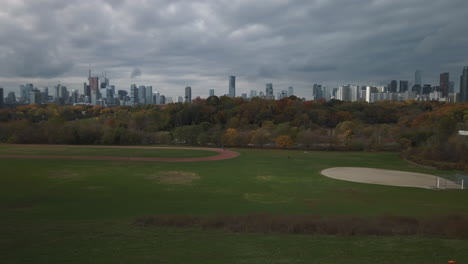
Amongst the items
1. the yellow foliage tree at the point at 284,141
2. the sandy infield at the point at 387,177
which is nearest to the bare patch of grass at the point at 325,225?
the sandy infield at the point at 387,177

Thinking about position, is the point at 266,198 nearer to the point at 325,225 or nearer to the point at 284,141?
the point at 325,225

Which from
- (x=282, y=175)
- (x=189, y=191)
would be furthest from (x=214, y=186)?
(x=282, y=175)

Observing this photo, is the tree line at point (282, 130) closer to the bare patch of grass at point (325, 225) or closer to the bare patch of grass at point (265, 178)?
the bare patch of grass at point (265, 178)

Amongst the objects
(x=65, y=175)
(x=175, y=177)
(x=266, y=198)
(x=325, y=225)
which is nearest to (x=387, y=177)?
(x=266, y=198)

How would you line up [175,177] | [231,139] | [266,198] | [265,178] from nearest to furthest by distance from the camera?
[266,198] → [265,178] → [175,177] → [231,139]

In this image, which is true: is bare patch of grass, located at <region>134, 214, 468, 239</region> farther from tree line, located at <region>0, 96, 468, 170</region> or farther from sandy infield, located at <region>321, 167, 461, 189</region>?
tree line, located at <region>0, 96, 468, 170</region>

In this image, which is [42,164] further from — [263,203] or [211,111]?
[211,111]
